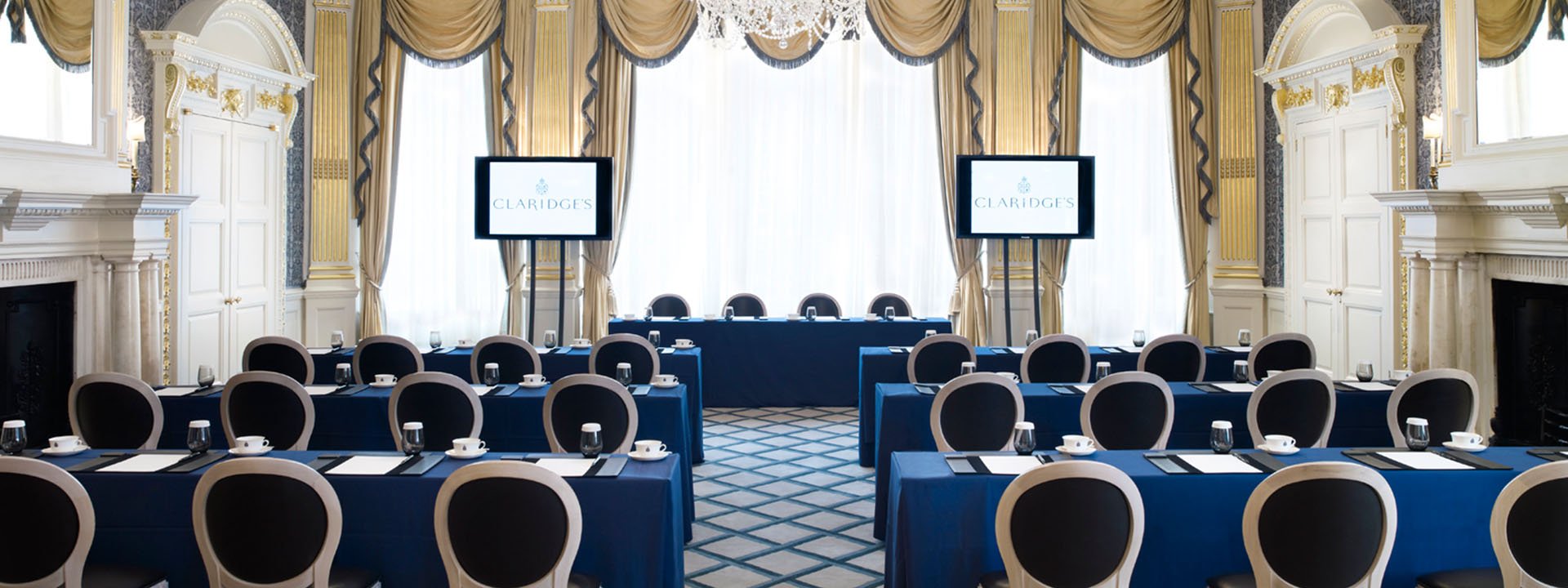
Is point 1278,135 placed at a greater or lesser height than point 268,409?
greater

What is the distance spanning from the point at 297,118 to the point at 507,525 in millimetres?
8100

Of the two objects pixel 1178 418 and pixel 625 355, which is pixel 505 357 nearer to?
pixel 625 355

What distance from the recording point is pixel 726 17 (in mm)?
7918

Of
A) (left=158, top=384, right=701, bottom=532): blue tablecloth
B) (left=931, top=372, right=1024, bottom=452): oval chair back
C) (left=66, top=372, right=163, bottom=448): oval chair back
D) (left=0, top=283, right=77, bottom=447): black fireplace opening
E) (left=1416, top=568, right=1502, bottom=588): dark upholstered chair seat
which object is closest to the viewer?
(left=1416, top=568, right=1502, bottom=588): dark upholstered chair seat

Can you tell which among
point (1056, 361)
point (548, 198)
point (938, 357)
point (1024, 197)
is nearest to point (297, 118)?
point (548, 198)

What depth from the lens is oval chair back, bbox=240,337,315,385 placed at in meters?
6.37

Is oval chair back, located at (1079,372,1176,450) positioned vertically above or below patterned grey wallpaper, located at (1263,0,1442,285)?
below

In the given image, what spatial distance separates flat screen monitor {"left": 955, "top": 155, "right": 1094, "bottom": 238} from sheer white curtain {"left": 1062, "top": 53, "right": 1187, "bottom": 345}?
116 cm

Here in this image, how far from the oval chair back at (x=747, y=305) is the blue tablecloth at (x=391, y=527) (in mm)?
6123

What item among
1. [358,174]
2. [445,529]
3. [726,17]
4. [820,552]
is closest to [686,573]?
[820,552]

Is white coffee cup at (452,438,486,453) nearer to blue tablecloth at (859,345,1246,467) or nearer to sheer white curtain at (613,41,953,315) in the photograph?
blue tablecloth at (859,345,1246,467)

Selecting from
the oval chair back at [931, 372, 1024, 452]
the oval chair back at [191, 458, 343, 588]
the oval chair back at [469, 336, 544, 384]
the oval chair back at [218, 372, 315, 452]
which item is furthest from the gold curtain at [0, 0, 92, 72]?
the oval chair back at [931, 372, 1024, 452]

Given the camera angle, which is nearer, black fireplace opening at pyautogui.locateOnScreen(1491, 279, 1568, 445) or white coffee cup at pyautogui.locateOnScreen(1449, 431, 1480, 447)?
white coffee cup at pyautogui.locateOnScreen(1449, 431, 1480, 447)

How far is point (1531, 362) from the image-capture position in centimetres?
679
